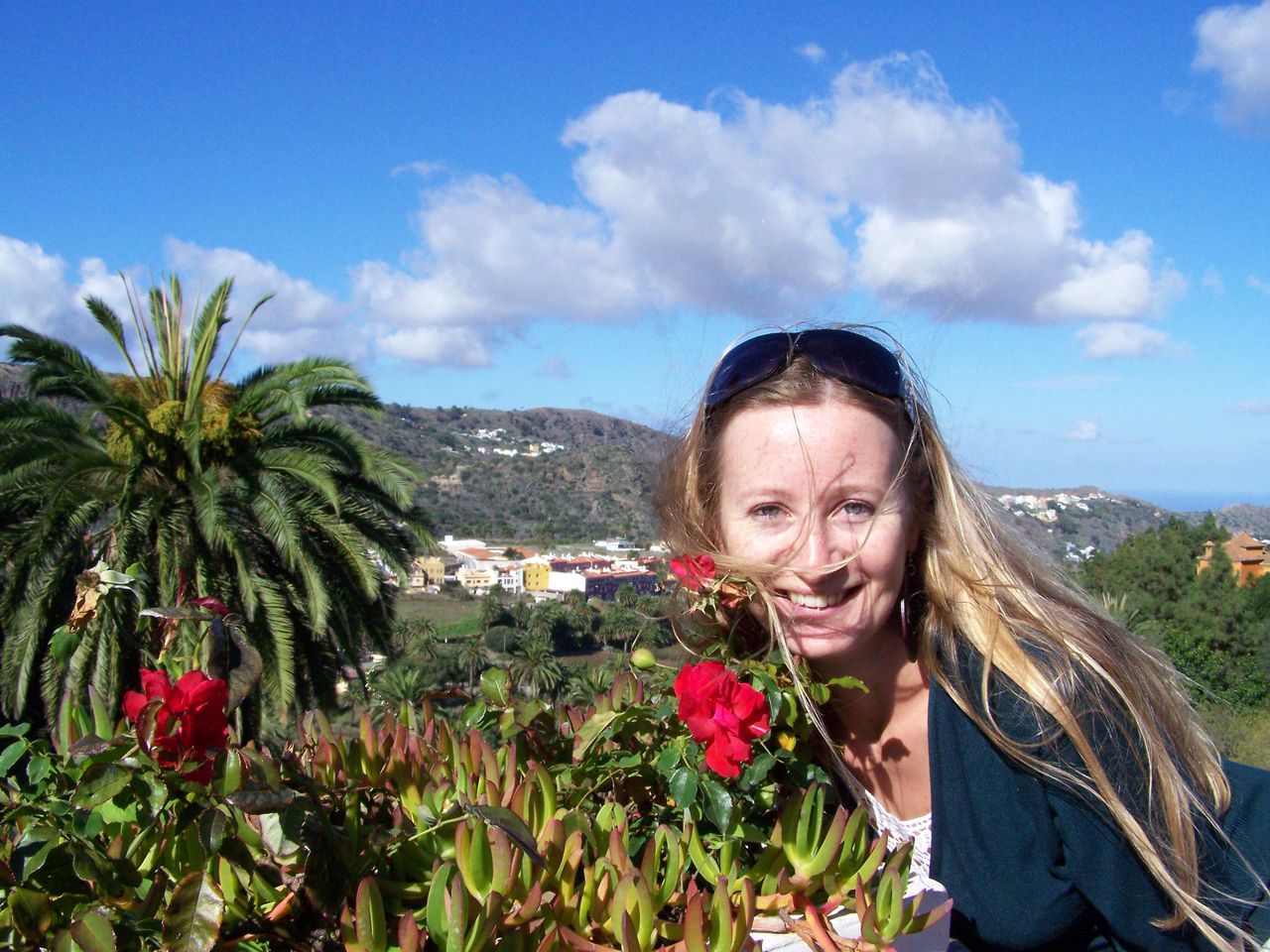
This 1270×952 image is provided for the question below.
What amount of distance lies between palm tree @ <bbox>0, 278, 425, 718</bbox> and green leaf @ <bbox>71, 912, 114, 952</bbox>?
706 centimetres

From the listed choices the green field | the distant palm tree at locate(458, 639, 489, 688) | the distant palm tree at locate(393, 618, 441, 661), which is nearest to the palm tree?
the distant palm tree at locate(458, 639, 489, 688)

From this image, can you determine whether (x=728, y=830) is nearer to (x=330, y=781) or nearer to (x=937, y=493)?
(x=330, y=781)

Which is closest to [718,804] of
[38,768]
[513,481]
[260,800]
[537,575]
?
[260,800]

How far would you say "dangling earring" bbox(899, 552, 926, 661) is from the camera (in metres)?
1.89

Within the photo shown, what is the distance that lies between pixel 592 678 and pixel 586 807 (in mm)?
355

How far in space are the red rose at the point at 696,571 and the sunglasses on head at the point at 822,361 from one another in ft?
1.15

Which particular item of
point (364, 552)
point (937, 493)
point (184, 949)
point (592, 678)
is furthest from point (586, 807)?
point (364, 552)

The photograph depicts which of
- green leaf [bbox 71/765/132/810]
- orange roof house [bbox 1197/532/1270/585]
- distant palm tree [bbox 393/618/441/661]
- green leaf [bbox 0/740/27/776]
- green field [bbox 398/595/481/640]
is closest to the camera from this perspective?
green leaf [bbox 71/765/132/810]

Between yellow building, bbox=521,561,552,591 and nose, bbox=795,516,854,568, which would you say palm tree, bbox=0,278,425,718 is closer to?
nose, bbox=795,516,854,568

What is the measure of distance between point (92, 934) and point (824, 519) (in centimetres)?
113

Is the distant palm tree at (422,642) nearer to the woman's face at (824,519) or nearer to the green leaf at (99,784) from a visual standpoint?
the woman's face at (824,519)

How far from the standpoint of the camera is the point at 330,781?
130cm

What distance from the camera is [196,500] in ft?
27.3

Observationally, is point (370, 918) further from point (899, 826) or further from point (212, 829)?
point (899, 826)
